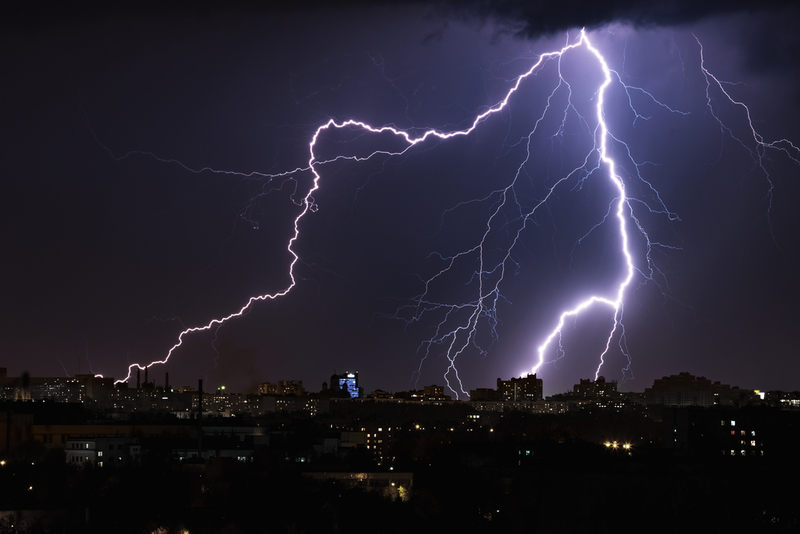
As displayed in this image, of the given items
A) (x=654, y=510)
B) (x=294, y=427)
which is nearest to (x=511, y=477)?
(x=654, y=510)

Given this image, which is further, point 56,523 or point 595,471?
point 595,471

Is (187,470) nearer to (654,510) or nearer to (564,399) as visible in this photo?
(654,510)

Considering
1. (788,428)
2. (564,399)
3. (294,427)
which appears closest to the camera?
(788,428)

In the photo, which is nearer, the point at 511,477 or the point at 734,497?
the point at 734,497

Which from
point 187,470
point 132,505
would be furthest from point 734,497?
point 187,470

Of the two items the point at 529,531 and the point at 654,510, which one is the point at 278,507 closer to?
the point at 529,531

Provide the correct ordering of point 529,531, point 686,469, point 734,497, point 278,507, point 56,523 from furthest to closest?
point 686,469 < point 529,531 < point 278,507 < point 734,497 < point 56,523
